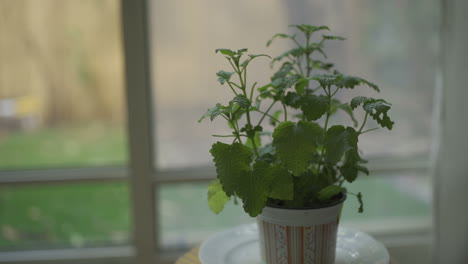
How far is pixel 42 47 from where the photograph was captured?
6.95 feet

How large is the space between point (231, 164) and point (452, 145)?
54.9 inches

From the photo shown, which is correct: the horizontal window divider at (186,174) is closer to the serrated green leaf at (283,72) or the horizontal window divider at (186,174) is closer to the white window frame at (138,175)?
the white window frame at (138,175)

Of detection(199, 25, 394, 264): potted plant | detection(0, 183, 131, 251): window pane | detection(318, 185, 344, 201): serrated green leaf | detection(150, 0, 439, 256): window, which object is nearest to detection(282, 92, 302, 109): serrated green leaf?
detection(199, 25, 394, 264): potted plant

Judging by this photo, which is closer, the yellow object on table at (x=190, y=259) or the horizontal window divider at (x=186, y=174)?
the yellow object on table at (x=190, y=259)

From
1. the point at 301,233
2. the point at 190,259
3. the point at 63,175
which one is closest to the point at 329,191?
the point at 301,233

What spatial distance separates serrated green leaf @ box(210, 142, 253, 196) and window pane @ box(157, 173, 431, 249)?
1203 millimetres

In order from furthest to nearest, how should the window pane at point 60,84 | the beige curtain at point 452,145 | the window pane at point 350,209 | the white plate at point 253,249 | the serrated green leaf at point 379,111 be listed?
1. the window pane at point 350,209
2. the window pane at point 60,84
3. the beige curtain at point 452,145
4. the white plate at point 253,249
5. the serrated green leaf at point 379,111

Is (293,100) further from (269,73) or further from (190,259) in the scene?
(269,73)

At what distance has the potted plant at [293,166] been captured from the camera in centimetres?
99

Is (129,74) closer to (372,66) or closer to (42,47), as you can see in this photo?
(42,47)

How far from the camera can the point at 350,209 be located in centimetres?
222

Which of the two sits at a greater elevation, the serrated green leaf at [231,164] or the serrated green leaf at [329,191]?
the serrated green leaf at [231,164]

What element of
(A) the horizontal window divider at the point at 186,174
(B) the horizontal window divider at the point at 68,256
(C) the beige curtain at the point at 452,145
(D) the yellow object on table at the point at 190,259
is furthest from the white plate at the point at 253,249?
(B) the horizontal window divider at the point at 68,256

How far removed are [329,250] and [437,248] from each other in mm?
1220
